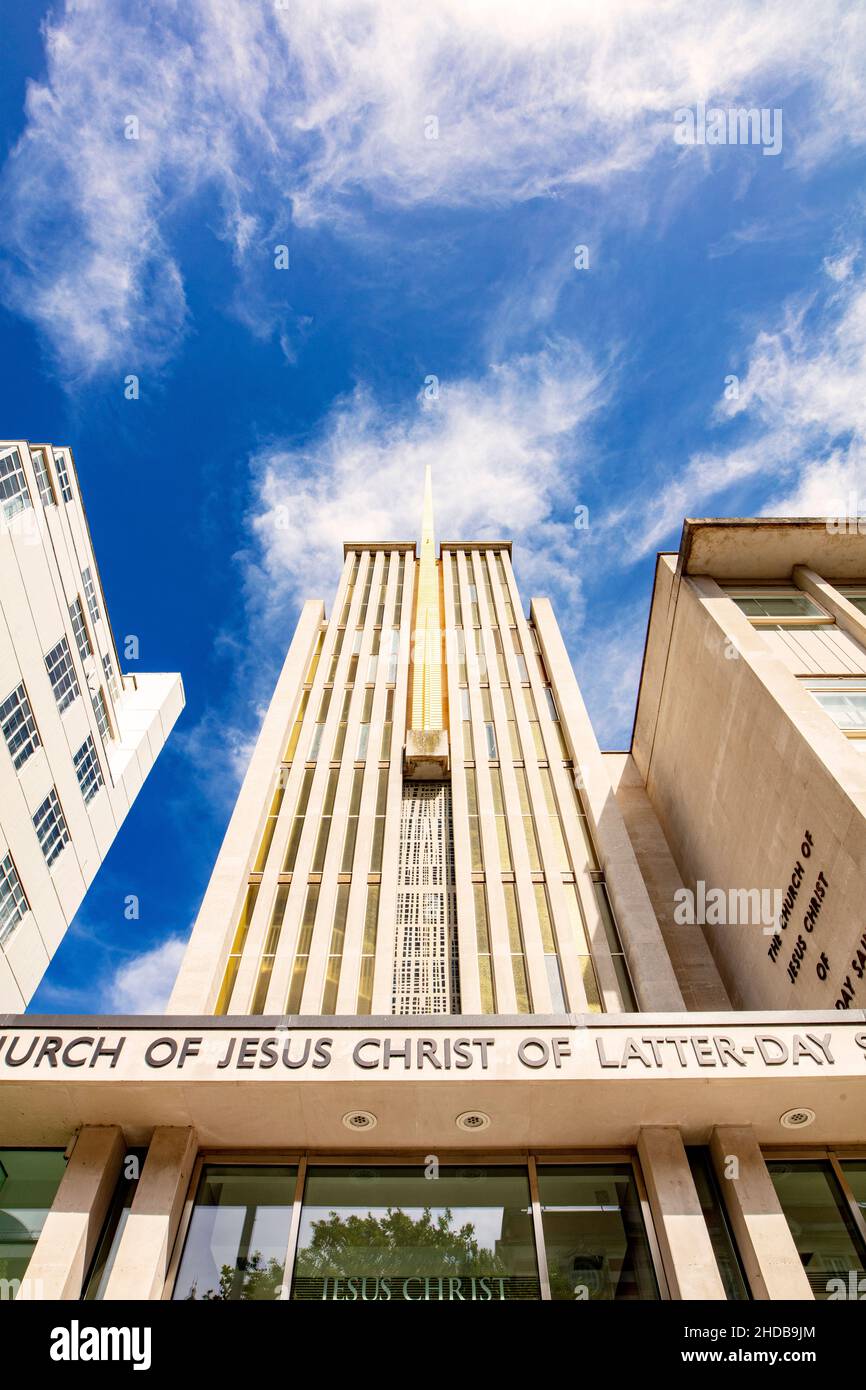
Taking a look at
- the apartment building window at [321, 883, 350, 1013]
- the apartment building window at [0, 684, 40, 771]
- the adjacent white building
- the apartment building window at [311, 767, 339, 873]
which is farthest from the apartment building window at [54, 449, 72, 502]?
the apartment building window at [321, 883, 350, 1013]

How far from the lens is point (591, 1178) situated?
922cm

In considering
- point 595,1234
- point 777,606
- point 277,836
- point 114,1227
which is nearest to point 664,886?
point 777,606

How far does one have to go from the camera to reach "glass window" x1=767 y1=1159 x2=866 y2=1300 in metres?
8.26

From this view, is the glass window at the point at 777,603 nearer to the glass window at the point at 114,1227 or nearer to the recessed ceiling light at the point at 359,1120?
the recessed ceiling light at the point at 359,1120

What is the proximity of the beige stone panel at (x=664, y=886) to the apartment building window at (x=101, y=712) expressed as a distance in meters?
22.3

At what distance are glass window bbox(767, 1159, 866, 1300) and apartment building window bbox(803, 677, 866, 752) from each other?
10.2 m

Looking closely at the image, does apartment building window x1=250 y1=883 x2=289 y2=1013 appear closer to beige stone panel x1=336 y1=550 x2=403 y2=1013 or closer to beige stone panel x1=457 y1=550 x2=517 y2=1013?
→ beige stone panel x1=336 y1=550 x2=403 y2=1013

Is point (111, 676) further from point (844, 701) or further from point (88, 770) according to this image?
point (844, 701)

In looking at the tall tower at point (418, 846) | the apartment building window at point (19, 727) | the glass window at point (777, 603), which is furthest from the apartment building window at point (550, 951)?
the apartment building window at point (19, 727)

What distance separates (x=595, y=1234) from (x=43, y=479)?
30547 mm

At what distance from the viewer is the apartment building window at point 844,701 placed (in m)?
17.1

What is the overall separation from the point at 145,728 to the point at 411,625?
598 inches

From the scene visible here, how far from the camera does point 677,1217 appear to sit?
27.5 feet
